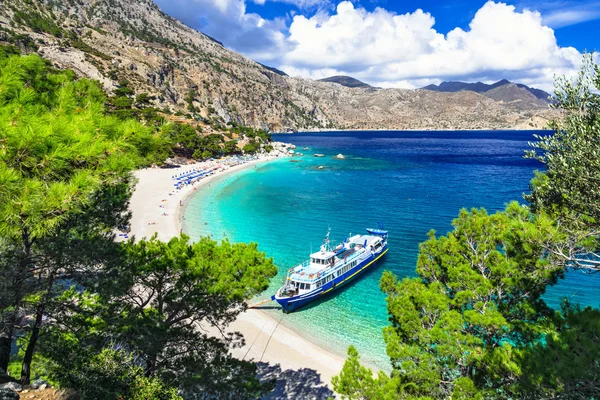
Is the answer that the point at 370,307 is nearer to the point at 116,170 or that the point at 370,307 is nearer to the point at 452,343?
the point at 452,343

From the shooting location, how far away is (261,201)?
54.9m

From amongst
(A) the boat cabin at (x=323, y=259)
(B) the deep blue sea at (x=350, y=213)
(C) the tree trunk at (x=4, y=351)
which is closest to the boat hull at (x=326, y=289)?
(B) the deep blue sea at (x=350, y=213)

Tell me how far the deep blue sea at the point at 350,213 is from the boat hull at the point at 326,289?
0.62 m

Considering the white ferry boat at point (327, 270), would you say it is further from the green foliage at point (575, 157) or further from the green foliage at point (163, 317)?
the green foliage at point (575, 157)

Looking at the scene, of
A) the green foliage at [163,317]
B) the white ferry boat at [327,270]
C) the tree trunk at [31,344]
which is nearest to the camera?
the green foliage at [163,317]

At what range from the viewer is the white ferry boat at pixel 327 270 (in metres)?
24.5

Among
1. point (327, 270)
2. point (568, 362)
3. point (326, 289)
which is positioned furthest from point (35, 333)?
point (327, 270)

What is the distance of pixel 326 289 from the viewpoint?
26.0 meters

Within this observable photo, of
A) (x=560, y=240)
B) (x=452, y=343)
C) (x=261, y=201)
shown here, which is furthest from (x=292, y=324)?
(x=261, y=201)

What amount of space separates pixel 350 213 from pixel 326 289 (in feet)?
76.9

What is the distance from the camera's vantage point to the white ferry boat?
24.5m

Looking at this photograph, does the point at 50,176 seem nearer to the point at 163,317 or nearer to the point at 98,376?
the point at 98,376

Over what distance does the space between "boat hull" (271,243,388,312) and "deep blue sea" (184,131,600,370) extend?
0.62m

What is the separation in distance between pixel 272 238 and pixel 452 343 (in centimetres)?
3021
